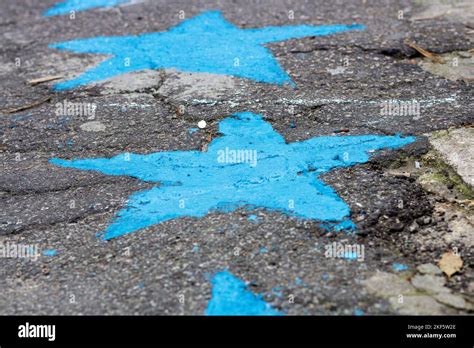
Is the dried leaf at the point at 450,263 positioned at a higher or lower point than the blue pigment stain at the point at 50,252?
higher

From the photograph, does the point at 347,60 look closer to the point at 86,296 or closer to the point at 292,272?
the point at 292,272

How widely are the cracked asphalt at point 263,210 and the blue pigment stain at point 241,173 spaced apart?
68mm

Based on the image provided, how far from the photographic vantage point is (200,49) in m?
4.25

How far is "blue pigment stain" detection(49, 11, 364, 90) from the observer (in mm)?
3941

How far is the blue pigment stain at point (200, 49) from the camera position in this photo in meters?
3.94

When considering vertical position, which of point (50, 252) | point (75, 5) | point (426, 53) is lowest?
point (50, 252)

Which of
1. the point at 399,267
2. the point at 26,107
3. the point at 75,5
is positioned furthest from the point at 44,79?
the point at 399,267

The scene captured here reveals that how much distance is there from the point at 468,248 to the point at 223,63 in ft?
7.23

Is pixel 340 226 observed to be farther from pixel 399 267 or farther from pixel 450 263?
pixel 450 263

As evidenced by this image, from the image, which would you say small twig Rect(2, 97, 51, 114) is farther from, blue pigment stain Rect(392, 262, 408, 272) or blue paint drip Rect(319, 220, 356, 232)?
blue pigment stain Rect(392, 262, 408, 272)

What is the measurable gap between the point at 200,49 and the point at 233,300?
2489mm

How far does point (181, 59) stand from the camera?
4.13 m

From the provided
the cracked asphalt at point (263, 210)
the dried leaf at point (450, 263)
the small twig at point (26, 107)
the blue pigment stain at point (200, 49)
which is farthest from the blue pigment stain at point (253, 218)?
the small twig at point (26, 107)

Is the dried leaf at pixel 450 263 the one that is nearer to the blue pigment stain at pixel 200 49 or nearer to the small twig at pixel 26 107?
the blue pigment stain at pixel 200 49
